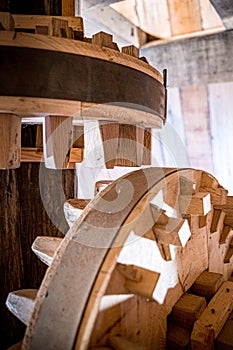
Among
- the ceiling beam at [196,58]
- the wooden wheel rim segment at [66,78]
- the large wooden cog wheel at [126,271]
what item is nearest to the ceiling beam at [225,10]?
the ceiling beam at [196,58]

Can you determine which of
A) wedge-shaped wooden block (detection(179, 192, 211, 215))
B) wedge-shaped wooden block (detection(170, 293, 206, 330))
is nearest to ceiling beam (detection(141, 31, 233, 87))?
wedge-shaped wooden block (detection(179, 192, 211, 215))

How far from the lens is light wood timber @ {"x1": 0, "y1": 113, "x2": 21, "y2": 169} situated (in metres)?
0.71

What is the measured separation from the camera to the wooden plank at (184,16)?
2.11 meters

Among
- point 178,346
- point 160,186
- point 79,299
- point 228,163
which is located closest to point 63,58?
point 160,186

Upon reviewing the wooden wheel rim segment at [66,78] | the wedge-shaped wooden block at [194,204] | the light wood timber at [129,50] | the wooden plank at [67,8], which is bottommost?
the wedge-shaped wooden block at [194,204]

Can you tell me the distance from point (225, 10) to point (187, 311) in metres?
1.48

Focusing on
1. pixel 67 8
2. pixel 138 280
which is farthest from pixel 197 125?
pixel 138 280

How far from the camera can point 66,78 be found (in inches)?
27.7

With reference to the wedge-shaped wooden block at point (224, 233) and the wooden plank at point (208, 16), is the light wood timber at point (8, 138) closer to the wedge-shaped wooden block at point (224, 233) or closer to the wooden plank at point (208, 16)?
the wedge-shaped wooden block at point (224, 233)

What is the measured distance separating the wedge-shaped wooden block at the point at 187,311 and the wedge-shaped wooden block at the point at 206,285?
5 cm

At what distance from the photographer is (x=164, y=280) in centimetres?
68

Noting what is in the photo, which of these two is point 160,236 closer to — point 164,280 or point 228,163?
point 164,280

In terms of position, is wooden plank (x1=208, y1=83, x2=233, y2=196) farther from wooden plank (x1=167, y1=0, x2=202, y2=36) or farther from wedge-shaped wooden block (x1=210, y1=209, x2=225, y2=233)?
wedge-shaped wooden block (x1=210, y1=209, x2=225, y2=233)

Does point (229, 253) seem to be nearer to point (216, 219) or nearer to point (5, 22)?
point (216, 219)
